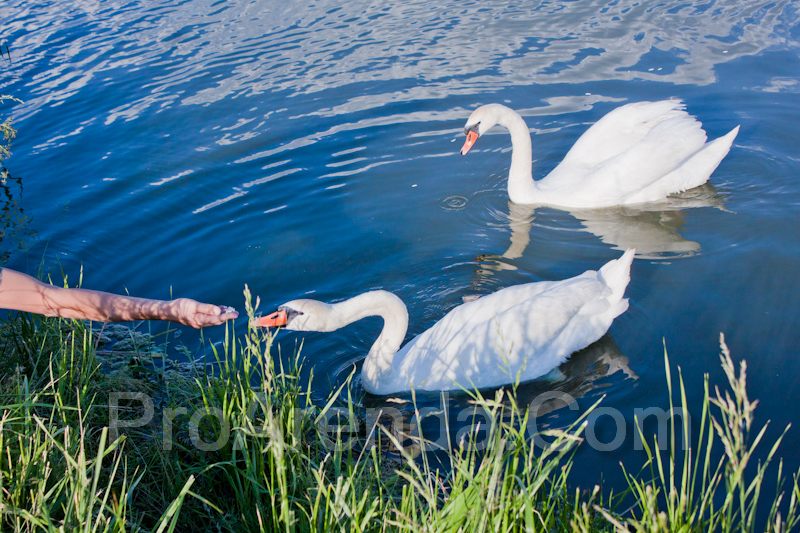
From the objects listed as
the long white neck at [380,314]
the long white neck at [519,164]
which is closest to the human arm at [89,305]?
the long white neck at [380,314]

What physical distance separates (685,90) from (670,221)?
9.41 feet

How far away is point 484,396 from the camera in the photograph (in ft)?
18.5

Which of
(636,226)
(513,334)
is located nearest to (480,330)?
(513,334)

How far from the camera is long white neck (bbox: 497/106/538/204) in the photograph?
805 cm

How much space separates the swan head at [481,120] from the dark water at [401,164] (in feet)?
1.72

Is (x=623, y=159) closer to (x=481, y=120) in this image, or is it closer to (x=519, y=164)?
(x=519, y=164)

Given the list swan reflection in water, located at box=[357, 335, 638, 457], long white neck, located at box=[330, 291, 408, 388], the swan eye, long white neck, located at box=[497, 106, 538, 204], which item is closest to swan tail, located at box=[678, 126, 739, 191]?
long white neck, located at box=[497, 106, 538, 204]

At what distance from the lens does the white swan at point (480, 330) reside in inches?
216

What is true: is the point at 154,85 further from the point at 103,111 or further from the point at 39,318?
the point at 39,318

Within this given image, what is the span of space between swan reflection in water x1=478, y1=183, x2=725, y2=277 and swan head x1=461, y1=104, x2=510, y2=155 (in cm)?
75

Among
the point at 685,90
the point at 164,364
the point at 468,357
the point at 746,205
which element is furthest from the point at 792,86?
the point at 164,364

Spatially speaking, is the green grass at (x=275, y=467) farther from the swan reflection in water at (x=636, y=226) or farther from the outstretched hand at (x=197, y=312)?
the swan reflection in water at (x=636, y=226)

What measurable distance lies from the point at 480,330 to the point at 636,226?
280 centimetres

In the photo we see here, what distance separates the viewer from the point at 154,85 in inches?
456
